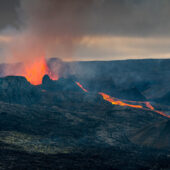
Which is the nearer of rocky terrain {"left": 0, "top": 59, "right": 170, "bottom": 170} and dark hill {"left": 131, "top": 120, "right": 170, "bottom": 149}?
rocky terrain {"left": 0, "top": 59, "right": 170, "bottom": 170}

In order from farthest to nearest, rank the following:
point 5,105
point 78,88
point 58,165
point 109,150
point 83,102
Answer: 1. point 78,88
2. point 83,102
3. point 5,105
4. point 109,150
5. point 58,165

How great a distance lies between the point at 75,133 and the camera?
74812mm

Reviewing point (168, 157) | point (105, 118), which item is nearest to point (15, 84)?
point (105, 118)

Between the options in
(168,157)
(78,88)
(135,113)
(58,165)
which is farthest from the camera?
(78,88)

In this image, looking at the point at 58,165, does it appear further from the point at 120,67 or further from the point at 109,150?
the point at 120,67

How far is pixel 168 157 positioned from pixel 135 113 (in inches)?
1907

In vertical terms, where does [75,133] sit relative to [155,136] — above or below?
below

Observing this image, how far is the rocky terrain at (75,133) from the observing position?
161 ft

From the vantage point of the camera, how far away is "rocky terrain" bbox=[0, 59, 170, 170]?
49125mm

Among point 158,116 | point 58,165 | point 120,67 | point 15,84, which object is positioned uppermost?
point 120,67

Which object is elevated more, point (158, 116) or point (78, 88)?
point (78, 88)

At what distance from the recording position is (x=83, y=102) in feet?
393

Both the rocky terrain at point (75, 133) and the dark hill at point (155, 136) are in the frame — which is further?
the dark hill at point (155, 136)

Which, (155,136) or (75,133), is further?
(75,133)
